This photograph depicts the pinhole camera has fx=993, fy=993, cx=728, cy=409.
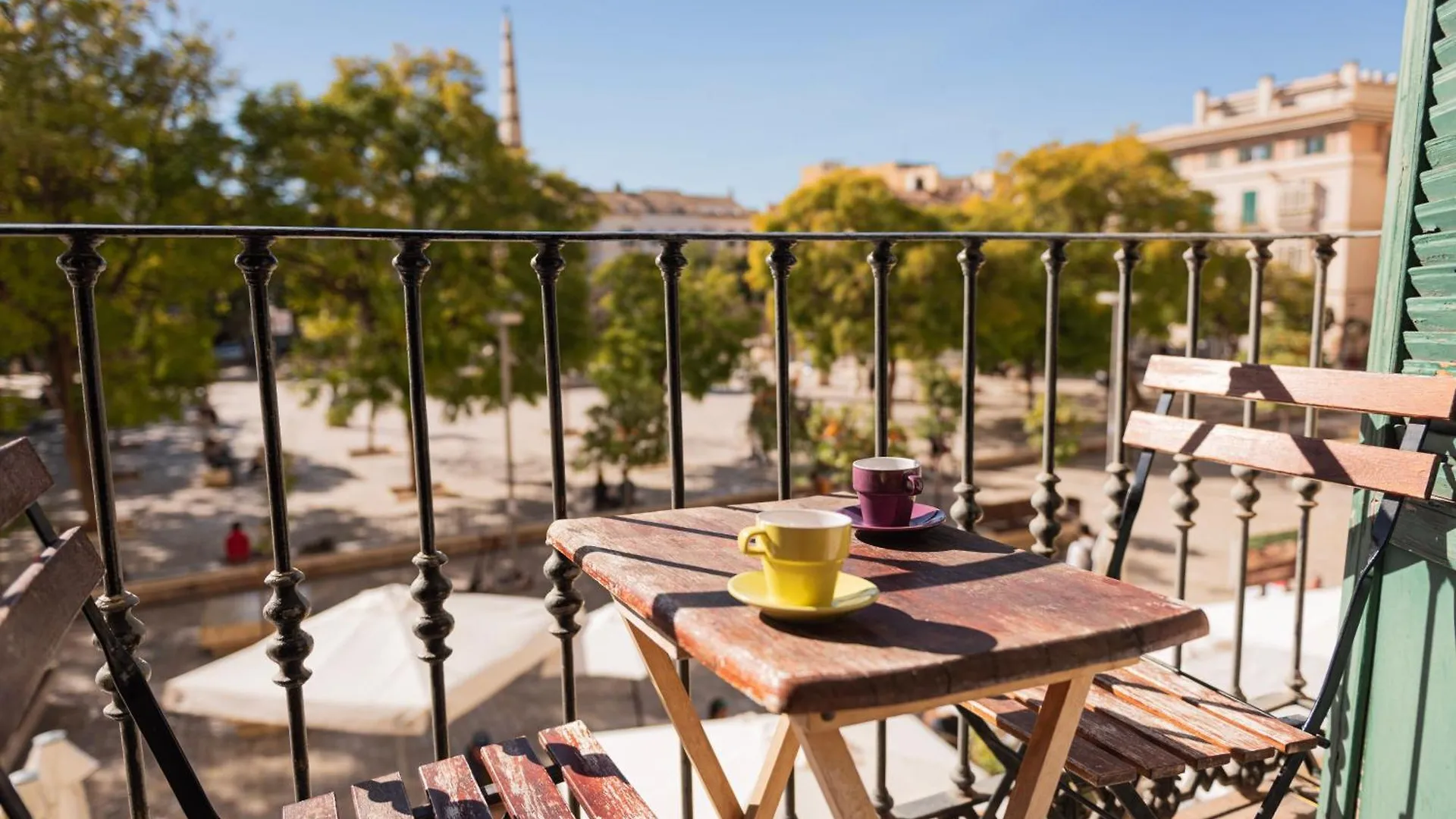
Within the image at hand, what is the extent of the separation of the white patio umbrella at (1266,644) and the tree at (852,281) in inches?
568

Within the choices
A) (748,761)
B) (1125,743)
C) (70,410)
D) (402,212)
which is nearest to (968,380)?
(1125,743)

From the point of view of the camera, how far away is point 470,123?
18.5m

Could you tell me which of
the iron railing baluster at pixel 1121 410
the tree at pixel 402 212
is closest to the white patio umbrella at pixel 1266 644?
the iron railing baluster at pixel 1121 410

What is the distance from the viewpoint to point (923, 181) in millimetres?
63219

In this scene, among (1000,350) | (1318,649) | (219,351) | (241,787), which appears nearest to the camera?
(1318,649)

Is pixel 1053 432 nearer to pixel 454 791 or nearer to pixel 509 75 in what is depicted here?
pixel 454 791

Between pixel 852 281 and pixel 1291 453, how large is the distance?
19766 mm

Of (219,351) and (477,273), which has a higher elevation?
(477,273)

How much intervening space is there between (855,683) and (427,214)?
1809cm

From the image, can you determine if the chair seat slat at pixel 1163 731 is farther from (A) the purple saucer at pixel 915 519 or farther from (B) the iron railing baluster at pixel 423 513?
(B) the iron railing baluster at pixel 423 513

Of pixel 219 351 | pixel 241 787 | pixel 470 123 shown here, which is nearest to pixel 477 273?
pixel 470 123

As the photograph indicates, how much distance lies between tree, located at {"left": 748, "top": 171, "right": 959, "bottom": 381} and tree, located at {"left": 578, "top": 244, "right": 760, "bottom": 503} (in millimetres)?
1598

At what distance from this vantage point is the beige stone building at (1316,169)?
41.2 meters

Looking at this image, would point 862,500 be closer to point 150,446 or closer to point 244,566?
point 244,566
